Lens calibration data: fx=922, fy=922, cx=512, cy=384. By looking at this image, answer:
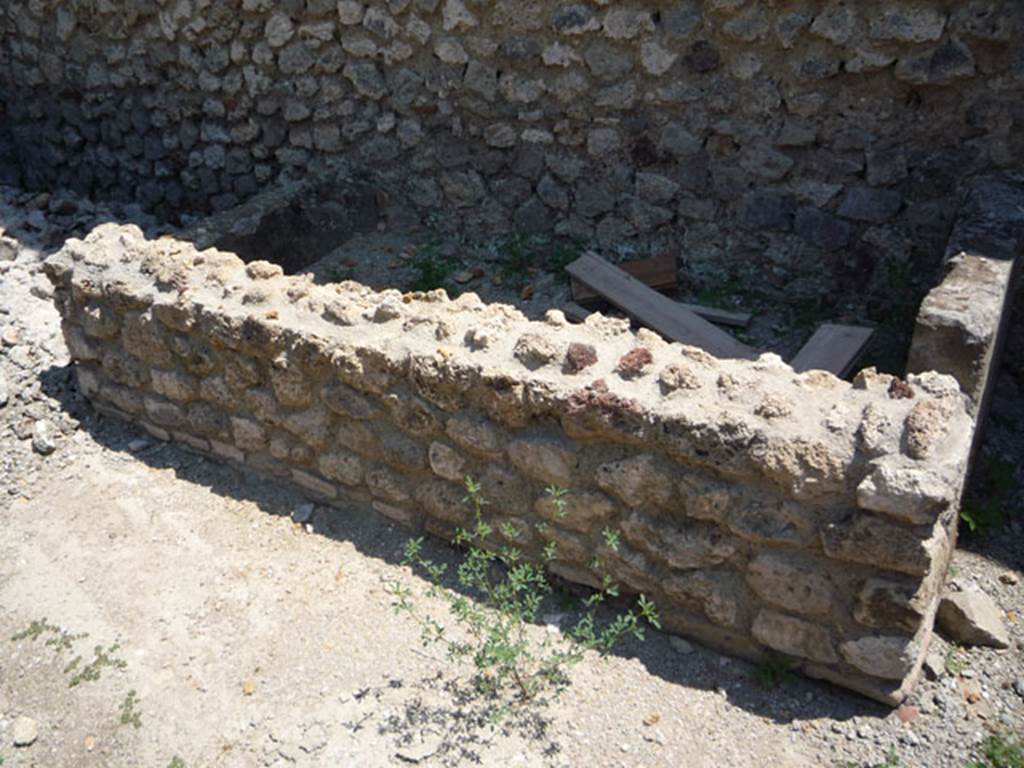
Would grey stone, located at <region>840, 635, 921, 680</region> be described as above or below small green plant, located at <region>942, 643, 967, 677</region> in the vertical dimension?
above

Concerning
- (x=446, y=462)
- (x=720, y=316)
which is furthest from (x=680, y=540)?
(x=720, y=316)

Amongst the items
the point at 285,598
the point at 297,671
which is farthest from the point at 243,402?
the point at 297,671

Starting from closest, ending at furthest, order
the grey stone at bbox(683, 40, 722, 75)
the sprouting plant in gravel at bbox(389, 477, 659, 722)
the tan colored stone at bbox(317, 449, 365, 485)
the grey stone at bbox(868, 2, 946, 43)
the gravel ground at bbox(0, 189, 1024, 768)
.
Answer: the gravel ground at bbox(0, 189, 1024, 768)
the sprouting plant in gravel at bbox(389, 477, 659, 722)
the tan colored stone at bbox(317, 449, 365, 485)
the grey stone at bbox(868, 2, 946, 43)
the grey stone at bbox(683, 40, 722, 75)

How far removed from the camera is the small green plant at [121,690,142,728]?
2852mm

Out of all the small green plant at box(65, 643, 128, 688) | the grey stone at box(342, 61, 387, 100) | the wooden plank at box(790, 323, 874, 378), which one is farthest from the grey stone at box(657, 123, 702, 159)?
the small green plant at box(65, 643, 128, 688)

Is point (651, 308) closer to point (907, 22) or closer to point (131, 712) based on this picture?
point (907, 22)

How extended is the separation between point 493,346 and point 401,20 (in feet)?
9.76

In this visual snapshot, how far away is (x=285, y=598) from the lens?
3242 mm

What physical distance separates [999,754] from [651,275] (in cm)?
295

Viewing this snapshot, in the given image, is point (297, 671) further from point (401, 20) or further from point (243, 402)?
point (401, 20)

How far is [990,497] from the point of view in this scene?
3570mm

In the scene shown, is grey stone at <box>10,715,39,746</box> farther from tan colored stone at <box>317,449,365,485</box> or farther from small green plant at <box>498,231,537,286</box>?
small green plant at <box>498,231,537,286</box>

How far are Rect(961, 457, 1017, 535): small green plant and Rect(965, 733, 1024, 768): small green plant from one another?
981 mm

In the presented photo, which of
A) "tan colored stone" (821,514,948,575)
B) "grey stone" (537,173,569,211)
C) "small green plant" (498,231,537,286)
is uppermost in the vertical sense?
"tan colored stone" (821,514,948,575)
